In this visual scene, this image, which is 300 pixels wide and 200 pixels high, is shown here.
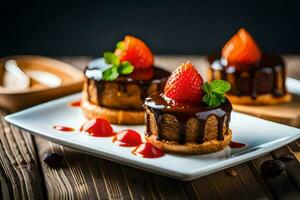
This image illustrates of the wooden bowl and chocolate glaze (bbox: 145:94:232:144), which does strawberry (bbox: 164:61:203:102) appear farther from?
the wooden bowl

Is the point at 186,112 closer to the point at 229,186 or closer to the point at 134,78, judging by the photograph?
the point at 229,186

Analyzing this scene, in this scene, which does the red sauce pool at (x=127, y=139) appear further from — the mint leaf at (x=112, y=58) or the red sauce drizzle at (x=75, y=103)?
the red sauce drizzle at (x=75, y=103)

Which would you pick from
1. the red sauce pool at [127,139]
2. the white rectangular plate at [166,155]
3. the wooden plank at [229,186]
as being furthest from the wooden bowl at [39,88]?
the wooden plank at [229,186]

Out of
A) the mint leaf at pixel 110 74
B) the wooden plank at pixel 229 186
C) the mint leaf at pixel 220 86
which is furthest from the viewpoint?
the mint leaf at pixel 110 74

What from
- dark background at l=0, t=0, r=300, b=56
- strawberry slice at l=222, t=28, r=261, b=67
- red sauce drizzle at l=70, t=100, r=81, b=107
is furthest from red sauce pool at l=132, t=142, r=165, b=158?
dark background at l=0, t=0, r=300, b=56

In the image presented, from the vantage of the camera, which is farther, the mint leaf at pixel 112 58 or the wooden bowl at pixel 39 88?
the wooden bowl at pixel 39 88

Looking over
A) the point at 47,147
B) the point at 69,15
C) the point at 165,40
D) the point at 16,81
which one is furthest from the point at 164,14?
the point at 47,147

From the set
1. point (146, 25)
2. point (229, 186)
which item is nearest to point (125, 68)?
point (229, 186)
